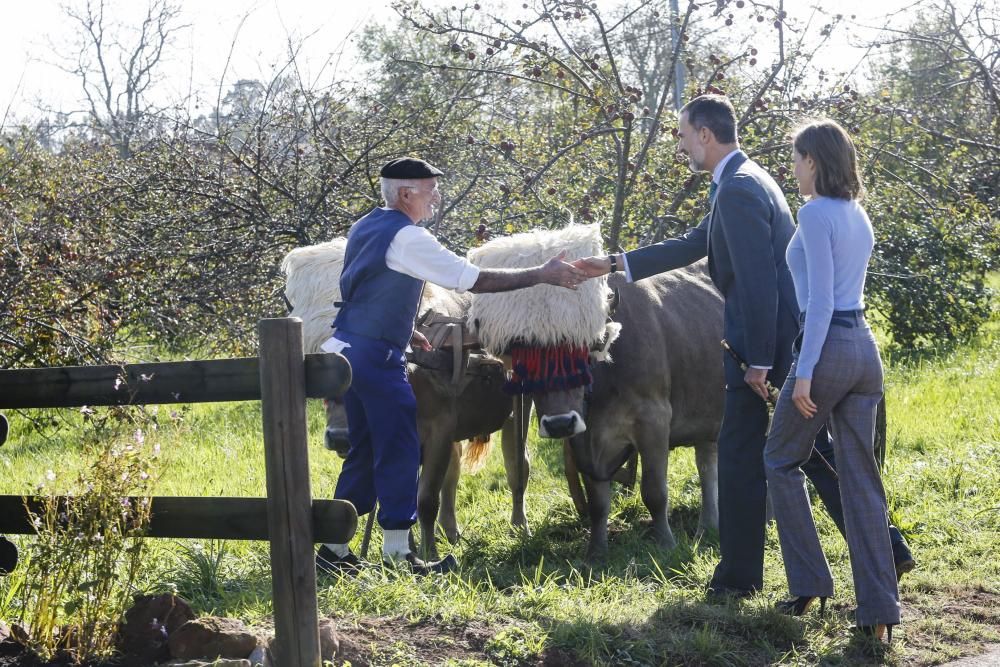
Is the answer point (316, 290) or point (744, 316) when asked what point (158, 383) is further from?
point (744, 316)

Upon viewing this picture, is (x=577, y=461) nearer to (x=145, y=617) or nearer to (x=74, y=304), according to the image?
(x=145, y=617)

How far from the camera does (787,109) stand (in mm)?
10430

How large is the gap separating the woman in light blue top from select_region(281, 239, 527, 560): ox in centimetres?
233

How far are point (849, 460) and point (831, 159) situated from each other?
1.33 metres

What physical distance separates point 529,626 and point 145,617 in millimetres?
1607

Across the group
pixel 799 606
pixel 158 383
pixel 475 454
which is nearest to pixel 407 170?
pixel 158 383

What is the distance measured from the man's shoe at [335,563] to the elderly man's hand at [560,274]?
183 cm

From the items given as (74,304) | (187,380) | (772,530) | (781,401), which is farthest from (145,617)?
(74,304)

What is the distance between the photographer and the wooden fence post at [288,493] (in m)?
4.18

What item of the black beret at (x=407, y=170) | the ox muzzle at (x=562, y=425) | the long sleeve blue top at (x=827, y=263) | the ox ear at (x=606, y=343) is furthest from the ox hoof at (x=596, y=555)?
the black beret at (x=407, y=170)

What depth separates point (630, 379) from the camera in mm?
7156

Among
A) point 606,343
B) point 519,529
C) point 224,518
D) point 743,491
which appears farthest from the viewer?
point 519,529

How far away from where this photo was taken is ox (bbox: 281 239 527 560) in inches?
269

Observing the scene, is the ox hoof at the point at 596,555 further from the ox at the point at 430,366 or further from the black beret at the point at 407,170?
the black beret at the point at 407,170
